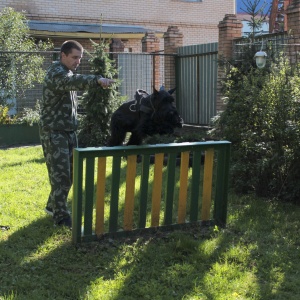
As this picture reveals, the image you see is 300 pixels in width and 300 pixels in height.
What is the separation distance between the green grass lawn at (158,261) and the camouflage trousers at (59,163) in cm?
29

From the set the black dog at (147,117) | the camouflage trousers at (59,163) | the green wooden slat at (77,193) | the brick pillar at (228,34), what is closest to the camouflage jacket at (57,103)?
the camouflage trousers at (59,163)

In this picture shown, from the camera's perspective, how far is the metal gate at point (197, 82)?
42.4 ft

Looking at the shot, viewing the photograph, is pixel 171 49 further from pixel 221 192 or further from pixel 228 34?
pixel 221 192

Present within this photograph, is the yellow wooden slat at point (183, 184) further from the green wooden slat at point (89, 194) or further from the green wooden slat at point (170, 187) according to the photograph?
the green wooden slat at point (89, 194)

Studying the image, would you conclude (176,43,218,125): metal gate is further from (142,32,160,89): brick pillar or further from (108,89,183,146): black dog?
(108,89,183,146): black dog

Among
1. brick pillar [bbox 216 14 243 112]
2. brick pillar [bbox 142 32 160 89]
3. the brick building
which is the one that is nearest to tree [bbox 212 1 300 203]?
brick pillar [bbox 216 14 243 112]

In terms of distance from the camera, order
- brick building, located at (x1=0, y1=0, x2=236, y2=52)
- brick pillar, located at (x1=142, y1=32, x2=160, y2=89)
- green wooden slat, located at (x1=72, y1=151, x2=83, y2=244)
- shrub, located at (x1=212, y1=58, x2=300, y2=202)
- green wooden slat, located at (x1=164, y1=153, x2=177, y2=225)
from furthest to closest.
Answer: brick building, located at (x1=0, y1=0, x2=236, y2=52), brick pillar, located at (x1=142, y1=32, x2=160, y2=89), shrub, located at (x1=212, y1=58, x2=300, y2=202), green wooden slat, located at (x1=164, y1=153, x2=177, y2=225), green wooden slat, located at (x1=72, y1=151, x2=83, y2=244)

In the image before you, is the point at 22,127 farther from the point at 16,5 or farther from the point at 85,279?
the point at 85,279

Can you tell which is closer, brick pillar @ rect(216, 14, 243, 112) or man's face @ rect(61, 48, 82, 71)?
man's face @ rect(61, 48, 82, 71)

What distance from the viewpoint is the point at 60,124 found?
5215 mm

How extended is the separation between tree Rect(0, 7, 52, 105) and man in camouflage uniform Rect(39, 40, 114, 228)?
8.00m

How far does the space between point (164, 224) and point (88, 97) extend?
6.03m

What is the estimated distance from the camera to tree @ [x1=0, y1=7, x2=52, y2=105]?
12.9 metres

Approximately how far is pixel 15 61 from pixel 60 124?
27.9 feet
